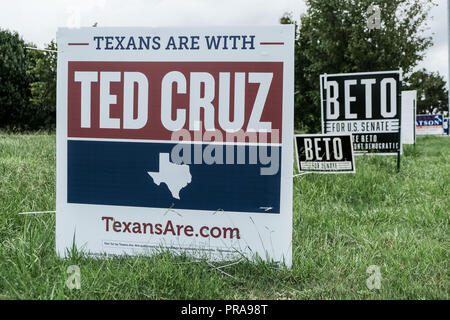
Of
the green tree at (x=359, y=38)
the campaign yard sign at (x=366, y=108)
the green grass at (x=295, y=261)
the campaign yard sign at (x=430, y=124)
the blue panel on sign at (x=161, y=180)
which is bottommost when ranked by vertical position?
the green grass at (x=295, y=261)

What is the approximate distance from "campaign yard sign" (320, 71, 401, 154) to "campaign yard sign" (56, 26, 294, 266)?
532 cm

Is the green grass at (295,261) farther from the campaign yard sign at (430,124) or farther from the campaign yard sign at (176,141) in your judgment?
the campaign yard sign at (430,124)

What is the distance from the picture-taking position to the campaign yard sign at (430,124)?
37.2m

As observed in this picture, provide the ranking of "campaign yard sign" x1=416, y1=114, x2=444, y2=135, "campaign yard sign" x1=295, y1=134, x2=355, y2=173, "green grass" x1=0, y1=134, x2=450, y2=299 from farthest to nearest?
"campaign yard sign" x1=416, y1=114, x2=444, y2=135
"campaign yard sign" x1=295, y1=134, x2=355, y2=173
"green grass" x1=0, y1=134, x2=450, y2=299

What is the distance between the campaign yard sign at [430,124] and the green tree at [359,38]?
13067 millimetres

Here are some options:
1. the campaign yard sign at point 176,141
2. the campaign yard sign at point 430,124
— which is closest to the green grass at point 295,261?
the campaign yard sign at point 176,141

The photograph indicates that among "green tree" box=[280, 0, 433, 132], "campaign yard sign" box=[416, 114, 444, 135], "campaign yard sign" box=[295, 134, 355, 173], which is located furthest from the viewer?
"campaign yard sign" box=[416, 114, 444, 135]

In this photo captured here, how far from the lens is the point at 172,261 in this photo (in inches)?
122

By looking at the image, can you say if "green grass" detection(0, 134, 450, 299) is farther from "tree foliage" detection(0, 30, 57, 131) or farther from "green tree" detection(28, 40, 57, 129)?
"tree foliage" detection(0, 30, 57, 131)

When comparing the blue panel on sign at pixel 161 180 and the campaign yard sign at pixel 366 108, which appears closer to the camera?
the blue panel on sign at pixel 161 180

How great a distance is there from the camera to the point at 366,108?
27.0 ft

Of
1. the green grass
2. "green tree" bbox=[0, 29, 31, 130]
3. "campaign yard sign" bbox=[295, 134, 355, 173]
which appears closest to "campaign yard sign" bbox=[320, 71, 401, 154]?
"campaign yard sign" bbox=[295, 134, 355, 173]

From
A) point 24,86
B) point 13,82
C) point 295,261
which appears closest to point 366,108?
point 295,261

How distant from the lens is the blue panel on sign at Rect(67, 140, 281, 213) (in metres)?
3.13
